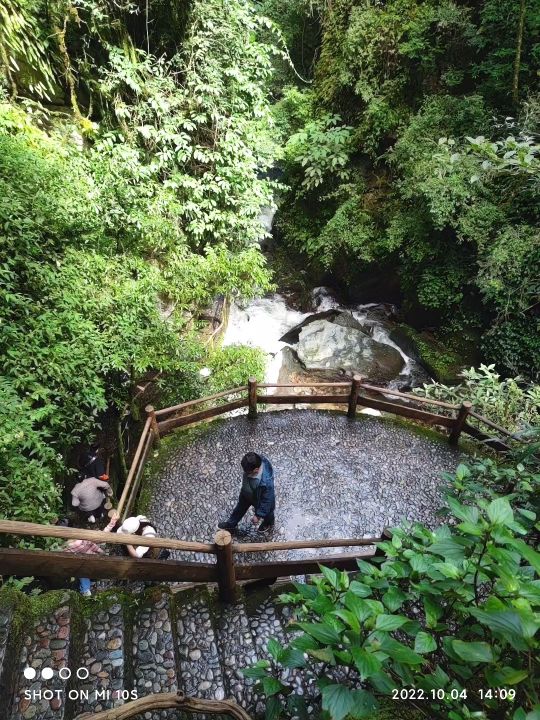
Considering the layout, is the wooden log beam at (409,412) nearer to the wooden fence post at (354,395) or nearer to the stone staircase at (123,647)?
the wooden fence post at (354,395)

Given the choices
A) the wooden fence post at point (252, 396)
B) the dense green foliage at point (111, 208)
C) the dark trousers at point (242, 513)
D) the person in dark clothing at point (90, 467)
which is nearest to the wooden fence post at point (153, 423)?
the dense green foliage at point (111, 208)

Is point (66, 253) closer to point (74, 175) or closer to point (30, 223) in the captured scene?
point (30, 223)

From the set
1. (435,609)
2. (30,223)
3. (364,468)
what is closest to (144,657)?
(435,609)

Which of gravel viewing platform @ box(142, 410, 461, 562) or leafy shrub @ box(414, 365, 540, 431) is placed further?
leafy shrub @ box(414, 365, 540, 431)

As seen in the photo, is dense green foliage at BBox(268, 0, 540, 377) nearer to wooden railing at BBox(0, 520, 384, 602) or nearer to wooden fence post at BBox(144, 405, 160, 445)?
wooden fence post at BBox(144, 405, 160, 445)

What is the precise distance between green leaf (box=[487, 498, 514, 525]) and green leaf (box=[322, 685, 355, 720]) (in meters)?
0.88

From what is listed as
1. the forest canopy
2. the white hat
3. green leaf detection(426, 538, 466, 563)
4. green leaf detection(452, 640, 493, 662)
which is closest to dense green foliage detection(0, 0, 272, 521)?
the forest canopy

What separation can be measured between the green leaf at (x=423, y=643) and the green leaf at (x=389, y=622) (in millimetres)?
168

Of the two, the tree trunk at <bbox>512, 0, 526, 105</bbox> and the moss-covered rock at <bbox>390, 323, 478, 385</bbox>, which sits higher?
the tree trunk at <bbox>512, 0, 526, 105</bbox>

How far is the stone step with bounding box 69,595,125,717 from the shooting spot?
2588mm

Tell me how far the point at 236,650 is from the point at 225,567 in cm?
64

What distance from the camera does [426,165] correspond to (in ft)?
31.5

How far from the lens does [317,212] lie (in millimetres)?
13438

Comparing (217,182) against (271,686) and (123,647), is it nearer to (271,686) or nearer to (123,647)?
(123,647)
